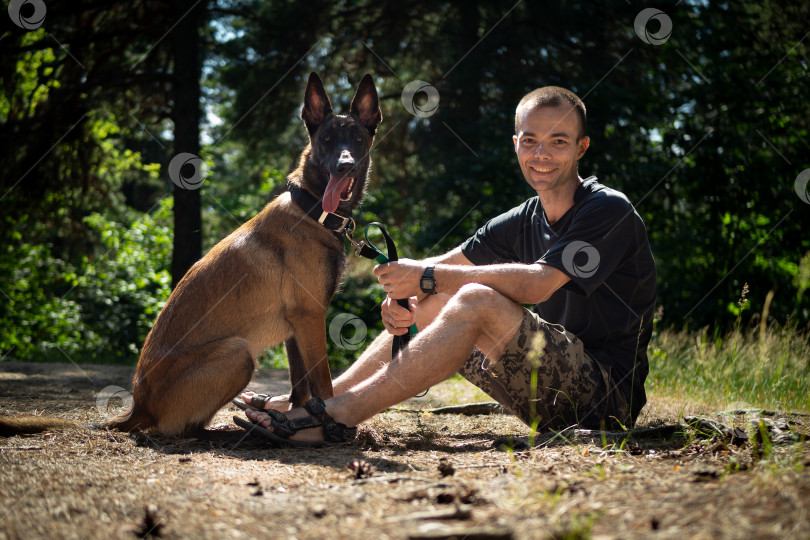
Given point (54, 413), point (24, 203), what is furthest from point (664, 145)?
point (24, 203)

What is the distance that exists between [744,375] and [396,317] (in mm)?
3117

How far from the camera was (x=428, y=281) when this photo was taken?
9.48ft

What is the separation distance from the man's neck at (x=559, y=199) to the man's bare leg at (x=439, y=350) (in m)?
0.71

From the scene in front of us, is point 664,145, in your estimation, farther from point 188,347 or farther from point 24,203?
point 24,203

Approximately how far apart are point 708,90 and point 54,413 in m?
7.90

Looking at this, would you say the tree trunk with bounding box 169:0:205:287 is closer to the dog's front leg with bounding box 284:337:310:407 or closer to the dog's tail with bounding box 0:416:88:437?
the dog's front leg with bounding box 284:337:310:407

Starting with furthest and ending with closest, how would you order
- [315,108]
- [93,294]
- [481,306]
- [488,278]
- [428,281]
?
[93,294], [315,108], [428,281], [488,278], [481,306]

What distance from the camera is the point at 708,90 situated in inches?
292

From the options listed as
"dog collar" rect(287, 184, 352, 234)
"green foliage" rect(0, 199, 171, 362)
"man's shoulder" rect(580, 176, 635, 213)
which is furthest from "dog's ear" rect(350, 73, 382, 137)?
"green foliage" rect(0, 199, 171, 362)

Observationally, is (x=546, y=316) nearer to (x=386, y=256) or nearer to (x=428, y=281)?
(x=428, y=281)

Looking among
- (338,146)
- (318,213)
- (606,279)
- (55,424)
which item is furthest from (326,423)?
(338,146)

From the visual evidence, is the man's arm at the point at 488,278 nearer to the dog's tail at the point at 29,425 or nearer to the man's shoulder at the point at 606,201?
the man's shoulder at the point at 606,201

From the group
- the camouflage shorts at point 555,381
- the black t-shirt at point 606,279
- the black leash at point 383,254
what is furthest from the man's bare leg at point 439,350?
the black t-shirt at point 606,279

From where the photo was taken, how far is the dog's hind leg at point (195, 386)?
2.94 meters
